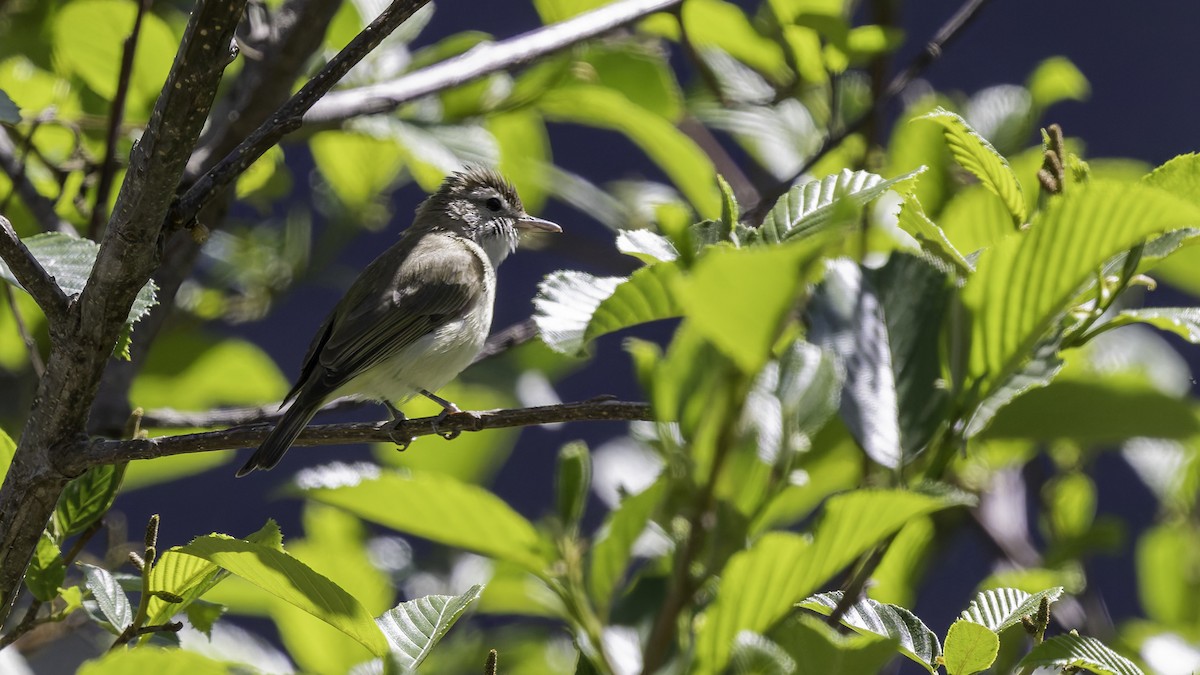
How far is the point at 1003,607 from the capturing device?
4.38 feet

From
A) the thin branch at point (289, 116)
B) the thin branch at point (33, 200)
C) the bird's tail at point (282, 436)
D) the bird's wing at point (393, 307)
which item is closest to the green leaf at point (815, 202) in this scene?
the thin branch at point (289, 116)

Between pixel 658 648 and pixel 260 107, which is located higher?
pixel 658 648

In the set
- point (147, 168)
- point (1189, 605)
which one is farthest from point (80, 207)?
point (1189, 605)

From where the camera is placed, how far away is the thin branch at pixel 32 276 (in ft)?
4.58

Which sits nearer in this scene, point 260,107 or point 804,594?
point 804,594

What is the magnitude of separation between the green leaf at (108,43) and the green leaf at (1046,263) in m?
1.87

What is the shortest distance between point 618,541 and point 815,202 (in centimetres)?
38

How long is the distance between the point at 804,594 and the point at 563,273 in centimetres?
47

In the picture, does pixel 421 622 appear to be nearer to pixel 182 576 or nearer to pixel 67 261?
pixel 182 576

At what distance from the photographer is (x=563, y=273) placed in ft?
4.28

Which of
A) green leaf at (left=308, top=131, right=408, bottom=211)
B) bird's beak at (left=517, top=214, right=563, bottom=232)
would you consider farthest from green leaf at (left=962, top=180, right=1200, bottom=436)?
bird's beak at (left=517, top=214, right=563, bottom=232)

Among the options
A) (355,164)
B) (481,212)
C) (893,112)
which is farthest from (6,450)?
(893,112)

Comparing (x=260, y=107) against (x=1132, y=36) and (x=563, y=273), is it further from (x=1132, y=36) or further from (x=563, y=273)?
(x=1132, y=36)

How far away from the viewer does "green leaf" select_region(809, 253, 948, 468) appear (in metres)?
1.16
